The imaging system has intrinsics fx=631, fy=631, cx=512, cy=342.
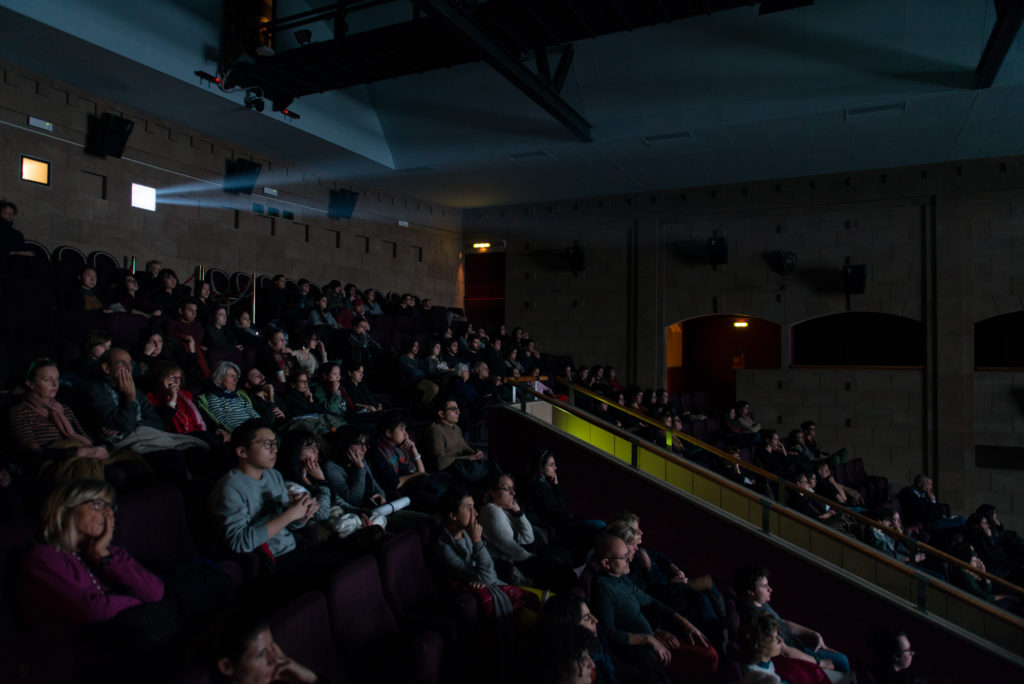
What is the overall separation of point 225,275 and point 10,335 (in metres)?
2.88

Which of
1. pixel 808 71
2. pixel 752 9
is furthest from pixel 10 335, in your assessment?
pixel 808 71

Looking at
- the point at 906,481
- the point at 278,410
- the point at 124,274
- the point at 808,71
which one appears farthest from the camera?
the point at 906,481

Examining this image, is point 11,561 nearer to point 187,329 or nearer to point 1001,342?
point 187,329

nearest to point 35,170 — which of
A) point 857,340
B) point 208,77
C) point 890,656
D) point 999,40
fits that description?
point 208,77

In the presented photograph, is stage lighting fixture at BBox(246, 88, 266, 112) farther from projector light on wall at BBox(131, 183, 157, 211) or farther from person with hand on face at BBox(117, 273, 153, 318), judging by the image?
person with hand on face at BBox(117, 273, 153, 318)

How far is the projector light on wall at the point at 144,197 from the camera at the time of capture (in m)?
5.69

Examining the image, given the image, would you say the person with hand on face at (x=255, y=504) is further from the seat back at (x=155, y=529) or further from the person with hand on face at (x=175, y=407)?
the person with hand on face at (x=175, y=407)

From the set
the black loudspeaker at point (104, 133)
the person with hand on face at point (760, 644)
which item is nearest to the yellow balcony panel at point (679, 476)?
the person with hand on face at point (760, 644)

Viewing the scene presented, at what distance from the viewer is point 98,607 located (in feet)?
4.61

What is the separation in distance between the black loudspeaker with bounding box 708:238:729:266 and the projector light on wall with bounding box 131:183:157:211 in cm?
609

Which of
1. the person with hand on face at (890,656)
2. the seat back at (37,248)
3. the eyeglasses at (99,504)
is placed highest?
the seat back at (37,248)

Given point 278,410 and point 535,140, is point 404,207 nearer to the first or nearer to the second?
point 535,140

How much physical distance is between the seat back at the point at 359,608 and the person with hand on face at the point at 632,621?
825 millimetres

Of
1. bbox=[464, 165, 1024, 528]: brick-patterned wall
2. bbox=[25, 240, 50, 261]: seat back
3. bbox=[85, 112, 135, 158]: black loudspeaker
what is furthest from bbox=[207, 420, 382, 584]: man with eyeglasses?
bbox=[464, 165, 1024, 528]: brick-patterned wall
